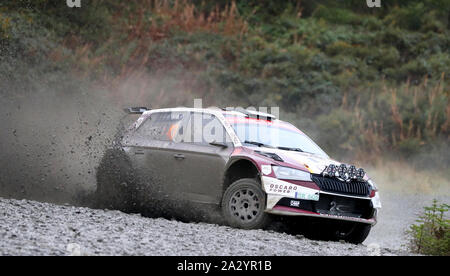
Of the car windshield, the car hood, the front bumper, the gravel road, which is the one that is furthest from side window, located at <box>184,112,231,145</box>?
the gravel road

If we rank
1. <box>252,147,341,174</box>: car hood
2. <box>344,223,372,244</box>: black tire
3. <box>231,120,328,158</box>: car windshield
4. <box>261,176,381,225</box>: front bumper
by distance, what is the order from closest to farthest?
<box>261,176,381,225</box>: front bumper, <box>252,147,341,174</box>: car hood, <box>344,223,372,244</box>: black tire, <box>231,120,328,158</box>: car windshield

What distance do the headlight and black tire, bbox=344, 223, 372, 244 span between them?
1323 mm

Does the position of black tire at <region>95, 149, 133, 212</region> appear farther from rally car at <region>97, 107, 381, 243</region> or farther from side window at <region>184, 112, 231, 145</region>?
side window at <region>184, 112, 231, 145</region>

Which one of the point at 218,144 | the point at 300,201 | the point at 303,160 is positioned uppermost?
the point at 218,144

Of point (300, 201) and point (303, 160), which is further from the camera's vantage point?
point (303, 160)

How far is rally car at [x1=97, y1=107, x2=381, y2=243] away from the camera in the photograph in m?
9.34

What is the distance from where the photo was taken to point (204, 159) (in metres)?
10.2

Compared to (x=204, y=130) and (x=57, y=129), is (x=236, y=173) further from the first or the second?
(x=57, y=129)

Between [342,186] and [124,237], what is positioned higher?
[342,186]

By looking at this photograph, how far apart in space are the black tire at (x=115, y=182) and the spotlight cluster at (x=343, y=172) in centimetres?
311

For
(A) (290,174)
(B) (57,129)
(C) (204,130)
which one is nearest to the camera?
(A) (290,174)

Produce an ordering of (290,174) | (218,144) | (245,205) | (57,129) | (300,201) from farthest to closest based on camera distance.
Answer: (57,129) → (218,144) → (245,205) → (290,174) → (300,201)

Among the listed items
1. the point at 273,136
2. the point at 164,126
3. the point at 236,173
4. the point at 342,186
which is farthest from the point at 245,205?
the point at 164,126

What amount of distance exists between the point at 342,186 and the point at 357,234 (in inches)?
38.6
